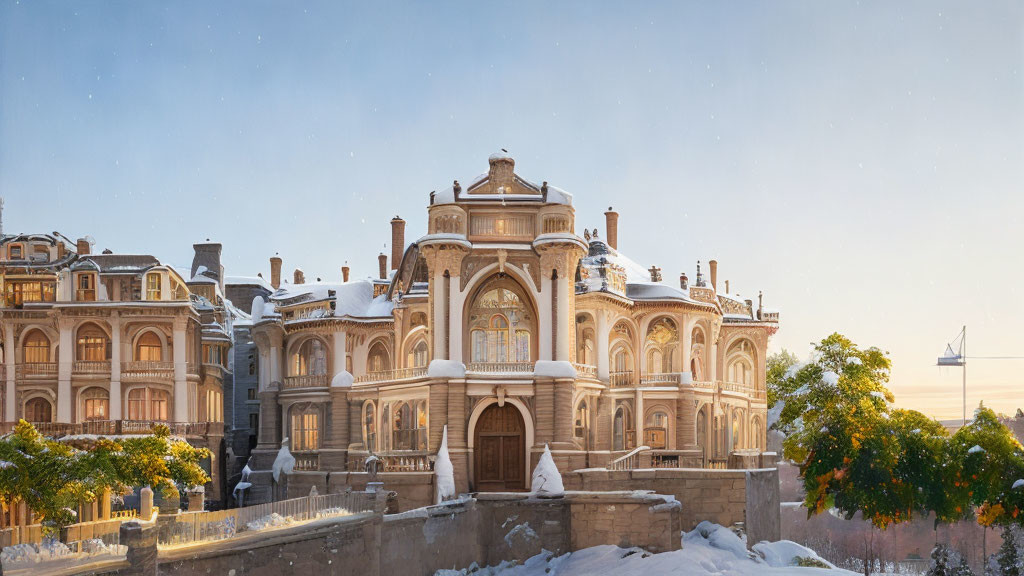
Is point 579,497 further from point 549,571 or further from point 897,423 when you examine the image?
point 897,423

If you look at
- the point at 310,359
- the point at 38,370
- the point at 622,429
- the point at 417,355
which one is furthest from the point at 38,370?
the point at 622,429

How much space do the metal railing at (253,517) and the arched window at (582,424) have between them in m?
15.8

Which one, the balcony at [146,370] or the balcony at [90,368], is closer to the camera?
the balcony at [90,368]

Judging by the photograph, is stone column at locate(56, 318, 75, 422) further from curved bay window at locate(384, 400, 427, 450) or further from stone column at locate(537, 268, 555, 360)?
stone column at locate(537, 268, 555, 360)

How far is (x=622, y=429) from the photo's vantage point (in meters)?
52.6

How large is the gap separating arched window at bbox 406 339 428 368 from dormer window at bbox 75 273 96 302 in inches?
637

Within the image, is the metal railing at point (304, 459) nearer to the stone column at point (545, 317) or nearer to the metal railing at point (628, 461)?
the stone column at point (545, 317)

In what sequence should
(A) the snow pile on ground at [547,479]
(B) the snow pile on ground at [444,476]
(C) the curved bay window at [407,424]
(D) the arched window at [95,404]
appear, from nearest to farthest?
(A) the snow pile on ground at [547,479], (B) the snow pile on ground at [444,476], (C) the curved bay window at [407,424], (D) the arched window at [95,404]

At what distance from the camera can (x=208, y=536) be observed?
81.3 feet

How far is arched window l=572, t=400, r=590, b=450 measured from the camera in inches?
1793

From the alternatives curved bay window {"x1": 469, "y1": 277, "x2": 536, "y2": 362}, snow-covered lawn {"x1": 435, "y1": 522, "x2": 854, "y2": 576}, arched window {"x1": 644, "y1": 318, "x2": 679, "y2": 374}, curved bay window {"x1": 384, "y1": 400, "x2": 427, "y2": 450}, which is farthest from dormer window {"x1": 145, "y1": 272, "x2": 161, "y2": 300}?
arched window {"x1": 644, "y1": 318, "x2": 679, "y2": 374}

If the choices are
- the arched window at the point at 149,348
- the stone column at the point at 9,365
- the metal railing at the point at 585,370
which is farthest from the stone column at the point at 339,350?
the stone column at the point at 9,365

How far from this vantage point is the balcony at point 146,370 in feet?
168

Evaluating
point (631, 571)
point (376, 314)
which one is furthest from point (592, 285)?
point (631, 571)
